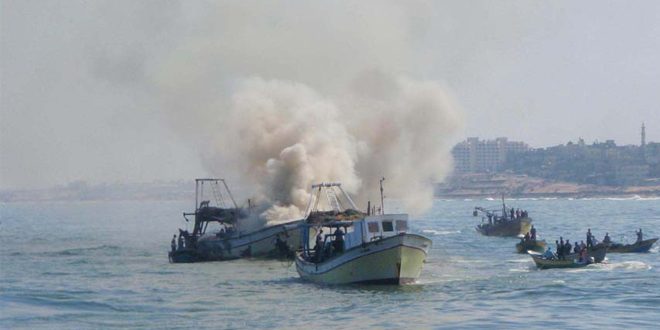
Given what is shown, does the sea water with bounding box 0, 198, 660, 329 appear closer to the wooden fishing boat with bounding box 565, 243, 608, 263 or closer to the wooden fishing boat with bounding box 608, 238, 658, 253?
the wooden fishing boat with bounding box 565, 243, 608, 263

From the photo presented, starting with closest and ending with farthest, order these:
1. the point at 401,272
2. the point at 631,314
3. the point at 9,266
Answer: the point at 631,314, the point at 401,272, the point at 9,266

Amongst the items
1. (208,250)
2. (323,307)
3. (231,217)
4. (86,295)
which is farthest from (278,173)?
(323,307)

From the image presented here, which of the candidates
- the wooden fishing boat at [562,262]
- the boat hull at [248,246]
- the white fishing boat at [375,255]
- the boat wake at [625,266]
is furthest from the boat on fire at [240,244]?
the boat wake at [625,266]

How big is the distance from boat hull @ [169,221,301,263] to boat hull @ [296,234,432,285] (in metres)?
21.2

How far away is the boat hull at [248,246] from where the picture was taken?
3189 inches

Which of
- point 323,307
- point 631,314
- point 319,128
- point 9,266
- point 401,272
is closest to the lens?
point 631,314

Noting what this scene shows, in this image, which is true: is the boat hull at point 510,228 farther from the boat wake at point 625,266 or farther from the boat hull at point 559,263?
the boat hull at point 559,263

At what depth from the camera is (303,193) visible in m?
97.0

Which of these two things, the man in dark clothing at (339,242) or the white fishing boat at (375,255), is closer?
the white fishing boat at (375,255)

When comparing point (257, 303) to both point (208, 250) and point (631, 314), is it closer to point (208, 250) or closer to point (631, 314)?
point (631, 314)

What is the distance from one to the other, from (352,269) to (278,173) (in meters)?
42.7

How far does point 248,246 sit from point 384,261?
2701 cm

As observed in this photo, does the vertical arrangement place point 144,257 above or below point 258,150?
below

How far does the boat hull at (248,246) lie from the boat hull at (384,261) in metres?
21.2
